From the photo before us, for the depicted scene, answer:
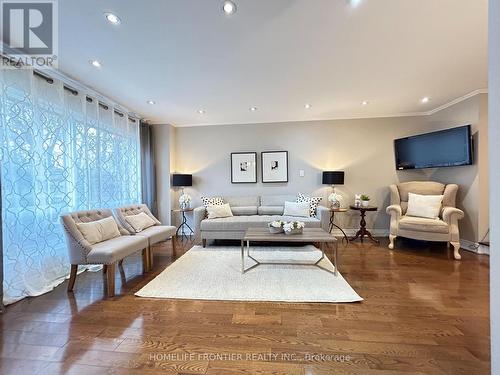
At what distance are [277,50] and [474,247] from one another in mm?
4165

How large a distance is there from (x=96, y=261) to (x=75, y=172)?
131 centimetres

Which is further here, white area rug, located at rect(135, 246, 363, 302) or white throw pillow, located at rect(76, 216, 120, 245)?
white throw pillow, located at rect(76, 216, 120, 245)

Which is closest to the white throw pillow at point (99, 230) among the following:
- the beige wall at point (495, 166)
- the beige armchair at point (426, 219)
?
the beige wall at point (495, 166)

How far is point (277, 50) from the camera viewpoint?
7.30 feet

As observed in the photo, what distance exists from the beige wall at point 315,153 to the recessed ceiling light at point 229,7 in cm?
314

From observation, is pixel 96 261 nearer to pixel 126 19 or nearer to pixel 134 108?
pixel 126 19

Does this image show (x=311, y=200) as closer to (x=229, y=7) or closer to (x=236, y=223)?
(x=236, y=223)

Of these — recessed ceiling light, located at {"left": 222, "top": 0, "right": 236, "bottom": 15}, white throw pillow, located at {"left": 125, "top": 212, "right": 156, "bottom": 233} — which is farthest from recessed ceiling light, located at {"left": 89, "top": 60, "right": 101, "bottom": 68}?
white throw pillow, located at {"left": 125, "top": 212, "right": 156, "bottom": 233}

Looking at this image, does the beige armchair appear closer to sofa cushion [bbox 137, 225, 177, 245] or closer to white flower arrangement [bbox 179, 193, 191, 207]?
sofa cushion [bbox 137, 225, 177, 245]

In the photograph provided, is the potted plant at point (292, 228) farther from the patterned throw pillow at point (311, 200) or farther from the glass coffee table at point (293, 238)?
the patterned throw pillow at point (311, 200)

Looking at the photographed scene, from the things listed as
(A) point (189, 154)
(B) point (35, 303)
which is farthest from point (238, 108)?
(B) point (35, 303)

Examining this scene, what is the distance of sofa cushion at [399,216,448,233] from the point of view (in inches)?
131

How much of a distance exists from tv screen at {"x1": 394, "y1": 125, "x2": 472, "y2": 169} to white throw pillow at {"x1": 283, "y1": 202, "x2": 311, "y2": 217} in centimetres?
208

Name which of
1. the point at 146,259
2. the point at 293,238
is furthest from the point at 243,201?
the point at 146,259
